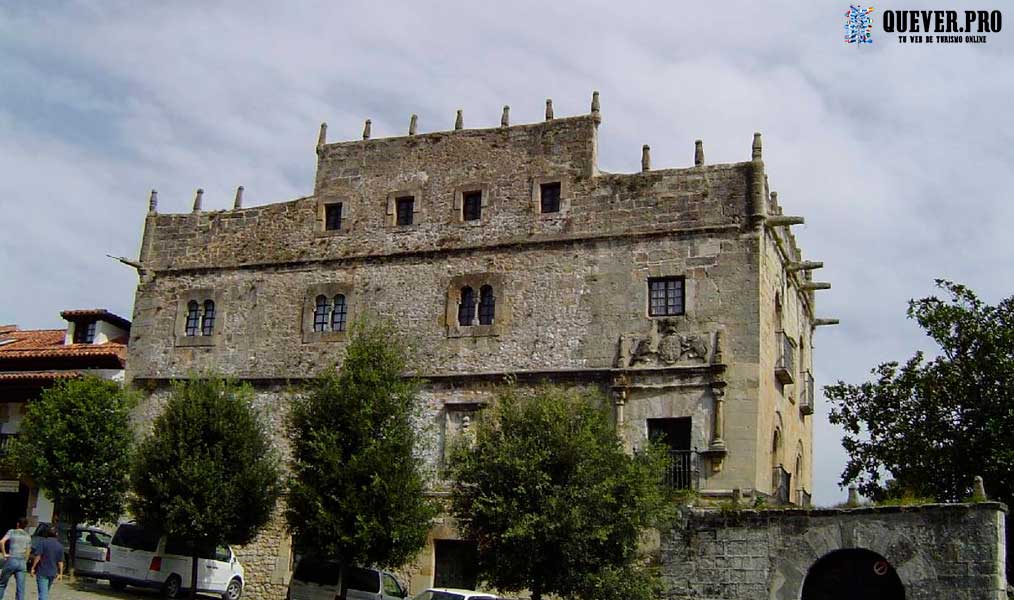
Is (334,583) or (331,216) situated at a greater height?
(331,216)

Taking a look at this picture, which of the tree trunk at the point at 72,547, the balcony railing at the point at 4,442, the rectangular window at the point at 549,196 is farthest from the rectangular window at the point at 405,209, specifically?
the balcony railing at the point at 4,442

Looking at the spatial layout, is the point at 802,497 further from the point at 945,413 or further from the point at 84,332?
the point at 84,332

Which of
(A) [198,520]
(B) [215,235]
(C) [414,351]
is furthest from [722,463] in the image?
(B) [215,235]

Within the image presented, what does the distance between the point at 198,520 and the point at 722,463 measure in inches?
476

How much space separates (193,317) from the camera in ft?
113

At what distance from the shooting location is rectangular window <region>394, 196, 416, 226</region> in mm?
32812

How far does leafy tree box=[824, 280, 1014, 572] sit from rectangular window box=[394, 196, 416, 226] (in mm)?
12330

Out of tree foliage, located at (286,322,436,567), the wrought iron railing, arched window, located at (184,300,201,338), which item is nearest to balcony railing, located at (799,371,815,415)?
the wrought iron railing

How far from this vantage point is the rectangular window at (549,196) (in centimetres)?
3133

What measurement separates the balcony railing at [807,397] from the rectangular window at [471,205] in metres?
10.8

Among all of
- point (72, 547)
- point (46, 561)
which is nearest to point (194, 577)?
point (72, 547)

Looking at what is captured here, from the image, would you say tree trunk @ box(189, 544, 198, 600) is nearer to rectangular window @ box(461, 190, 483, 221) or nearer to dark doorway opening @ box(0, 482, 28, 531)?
dark doorway opening @ box(0, 482, 28, 531)

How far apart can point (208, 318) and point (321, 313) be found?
3715 millimetres

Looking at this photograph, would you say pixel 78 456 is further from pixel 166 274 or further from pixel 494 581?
pixel 494 581
